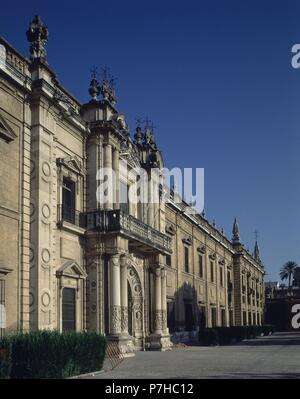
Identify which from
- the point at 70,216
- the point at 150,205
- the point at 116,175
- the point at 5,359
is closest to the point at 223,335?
the point at 150,205

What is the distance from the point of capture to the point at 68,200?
23.1 m

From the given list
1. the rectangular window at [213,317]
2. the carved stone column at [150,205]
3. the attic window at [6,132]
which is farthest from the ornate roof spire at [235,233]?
the attic window at [6,132]

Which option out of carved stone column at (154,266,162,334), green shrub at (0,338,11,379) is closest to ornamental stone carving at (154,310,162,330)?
carved stone column at (154,266,162,334)

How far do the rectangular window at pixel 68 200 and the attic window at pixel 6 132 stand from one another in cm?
432

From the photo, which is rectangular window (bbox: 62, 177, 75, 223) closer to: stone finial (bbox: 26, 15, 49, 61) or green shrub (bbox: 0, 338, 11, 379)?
stone finial (bbox: 26, 15, 49, 61)

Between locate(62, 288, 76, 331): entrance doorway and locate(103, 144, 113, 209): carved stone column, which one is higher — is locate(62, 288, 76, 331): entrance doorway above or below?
A: below

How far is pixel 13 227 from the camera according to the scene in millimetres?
18453

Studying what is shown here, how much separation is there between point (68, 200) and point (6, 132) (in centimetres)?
543

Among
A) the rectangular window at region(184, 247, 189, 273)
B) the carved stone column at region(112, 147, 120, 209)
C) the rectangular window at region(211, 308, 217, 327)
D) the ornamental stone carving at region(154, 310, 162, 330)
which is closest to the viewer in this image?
the carved stone column at region(112, 147, 120, 209)

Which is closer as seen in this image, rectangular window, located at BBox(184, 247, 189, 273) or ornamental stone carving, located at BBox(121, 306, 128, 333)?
ornamental stone carving, located at BBox(121, 306, 128, 333)

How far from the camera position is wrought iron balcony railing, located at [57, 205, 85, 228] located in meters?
21.6
